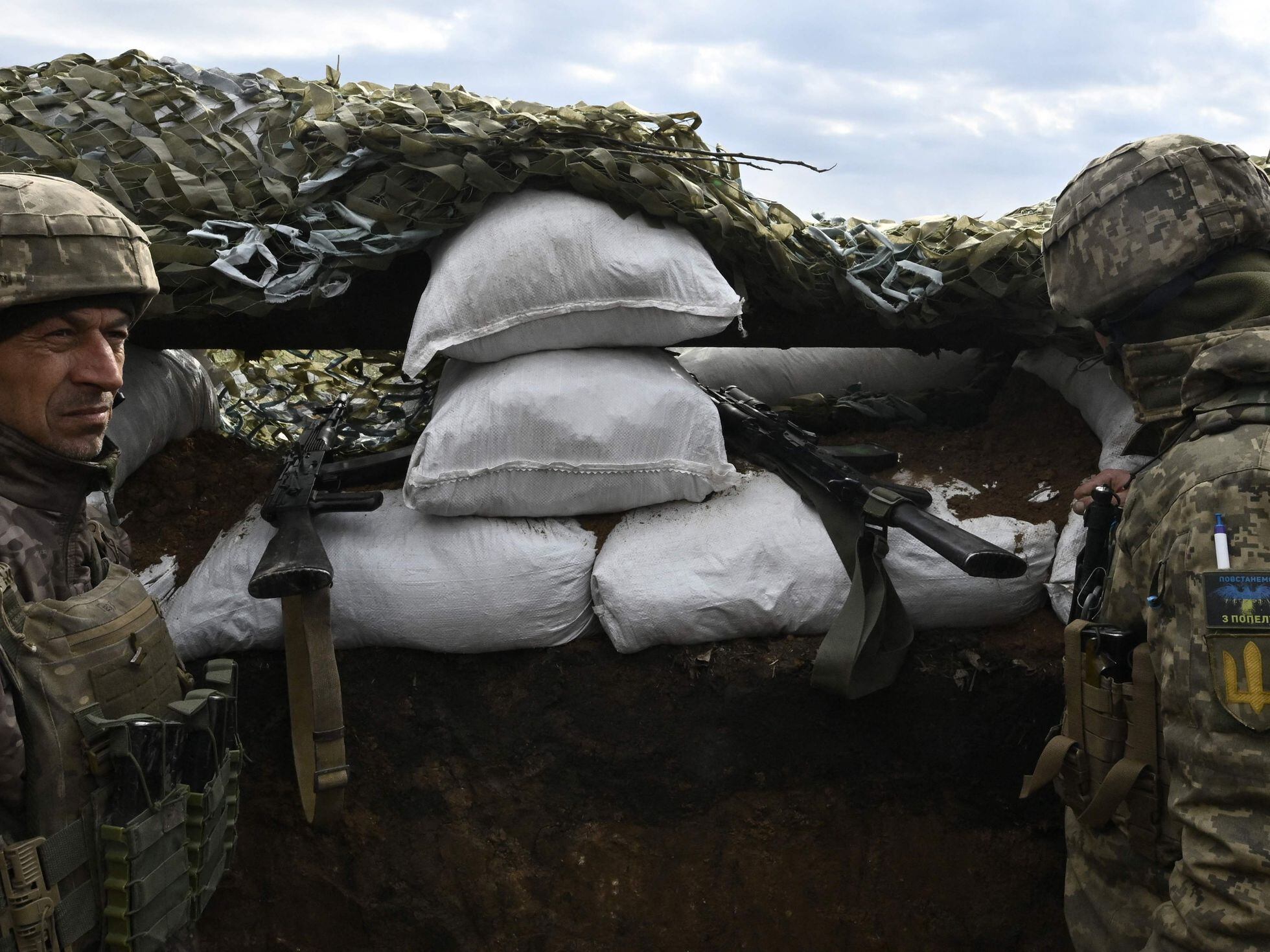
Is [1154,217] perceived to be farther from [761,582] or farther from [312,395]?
[312,395]

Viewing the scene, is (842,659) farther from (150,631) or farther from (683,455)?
(150,631)

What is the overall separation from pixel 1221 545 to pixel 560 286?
147 cm

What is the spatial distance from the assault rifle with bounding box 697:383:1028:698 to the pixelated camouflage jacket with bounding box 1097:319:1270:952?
457mm

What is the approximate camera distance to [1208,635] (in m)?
1.58

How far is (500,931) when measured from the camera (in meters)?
2.63

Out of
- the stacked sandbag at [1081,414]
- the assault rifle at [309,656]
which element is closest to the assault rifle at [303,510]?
the assault rifle at [309,656]

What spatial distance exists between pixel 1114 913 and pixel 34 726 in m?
1.79

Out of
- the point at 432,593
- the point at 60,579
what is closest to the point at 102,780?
the point at 60,579

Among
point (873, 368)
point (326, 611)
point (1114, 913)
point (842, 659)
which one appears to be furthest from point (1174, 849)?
point (873, 368)

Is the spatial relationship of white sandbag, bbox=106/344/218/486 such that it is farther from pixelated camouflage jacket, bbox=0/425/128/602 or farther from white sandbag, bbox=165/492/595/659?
pixelated camouflage jacket, bbox=0/425/128/602

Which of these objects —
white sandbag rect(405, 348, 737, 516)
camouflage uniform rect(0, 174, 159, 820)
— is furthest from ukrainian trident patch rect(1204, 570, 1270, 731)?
camouflage uniform rect(0, 174, 159, 820)

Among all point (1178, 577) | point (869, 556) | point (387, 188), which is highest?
point (387, 188)

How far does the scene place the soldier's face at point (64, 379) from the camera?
1777 mm

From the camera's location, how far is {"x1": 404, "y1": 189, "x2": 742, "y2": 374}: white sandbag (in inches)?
99.8
